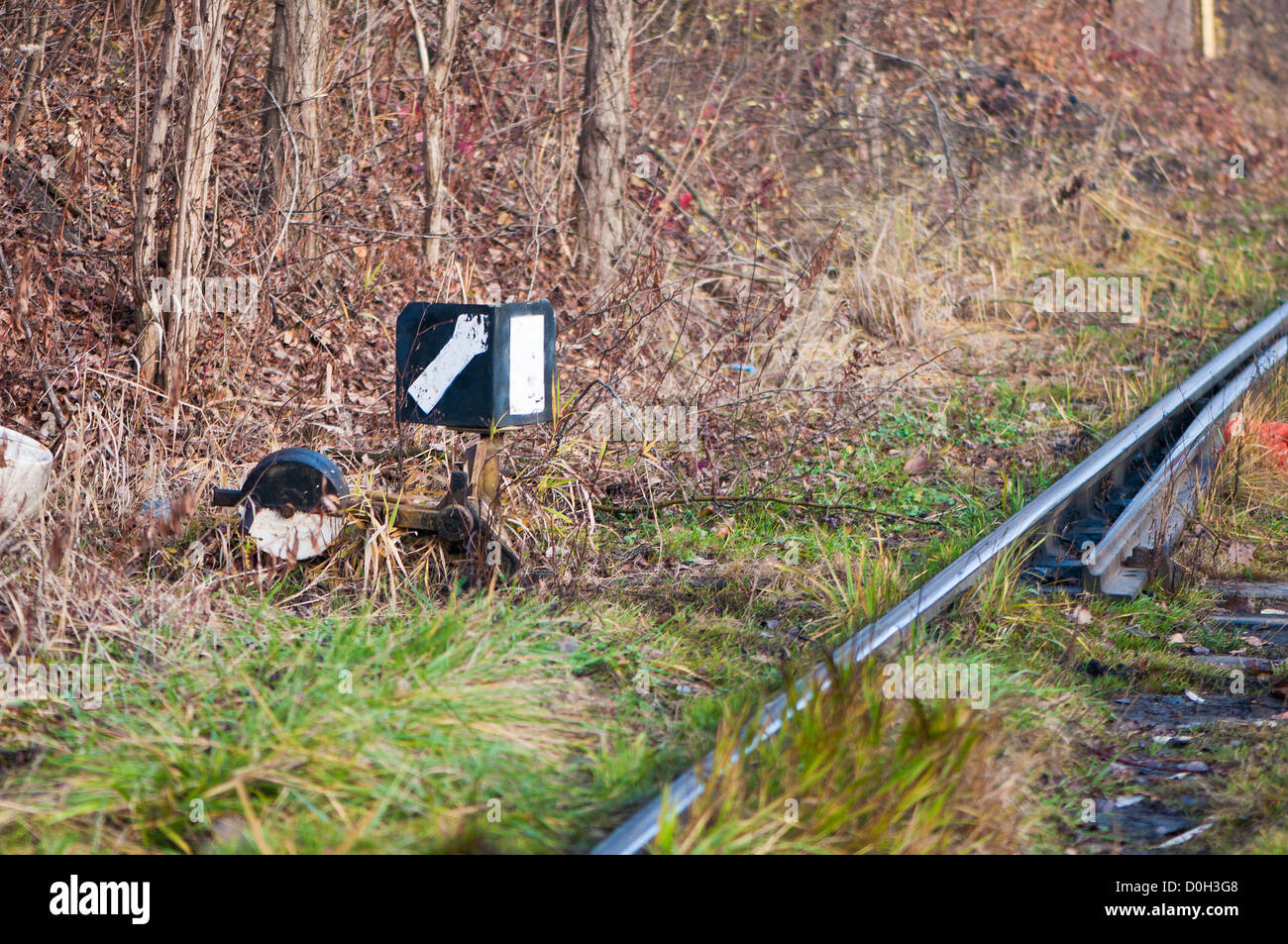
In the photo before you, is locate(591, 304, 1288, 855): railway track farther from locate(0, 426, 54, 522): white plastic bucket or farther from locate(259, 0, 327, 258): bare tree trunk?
locate(259, 0, 327, 258): bare tree trunk

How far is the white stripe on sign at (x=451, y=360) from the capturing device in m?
4.34

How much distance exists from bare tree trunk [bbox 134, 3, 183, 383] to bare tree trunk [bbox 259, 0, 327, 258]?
4.33ft

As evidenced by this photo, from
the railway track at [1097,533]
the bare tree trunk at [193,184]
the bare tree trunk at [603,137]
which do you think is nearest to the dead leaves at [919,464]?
the railway track at [1097,533]

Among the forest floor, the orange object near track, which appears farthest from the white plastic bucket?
the orange object near track

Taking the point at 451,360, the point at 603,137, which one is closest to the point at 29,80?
the point at 603,137

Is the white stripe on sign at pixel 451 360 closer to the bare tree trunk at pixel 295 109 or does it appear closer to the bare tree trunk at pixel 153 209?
the bare tree trunk at pixel 153 209

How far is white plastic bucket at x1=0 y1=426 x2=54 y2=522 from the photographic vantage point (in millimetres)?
4547

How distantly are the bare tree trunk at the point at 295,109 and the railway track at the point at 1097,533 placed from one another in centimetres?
466

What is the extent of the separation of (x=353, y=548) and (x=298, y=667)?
1.08m

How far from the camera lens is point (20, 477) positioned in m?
4.65

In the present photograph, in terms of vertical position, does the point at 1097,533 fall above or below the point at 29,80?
below

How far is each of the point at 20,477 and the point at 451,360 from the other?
1.74 m

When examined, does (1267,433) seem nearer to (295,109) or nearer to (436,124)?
(436,124)
